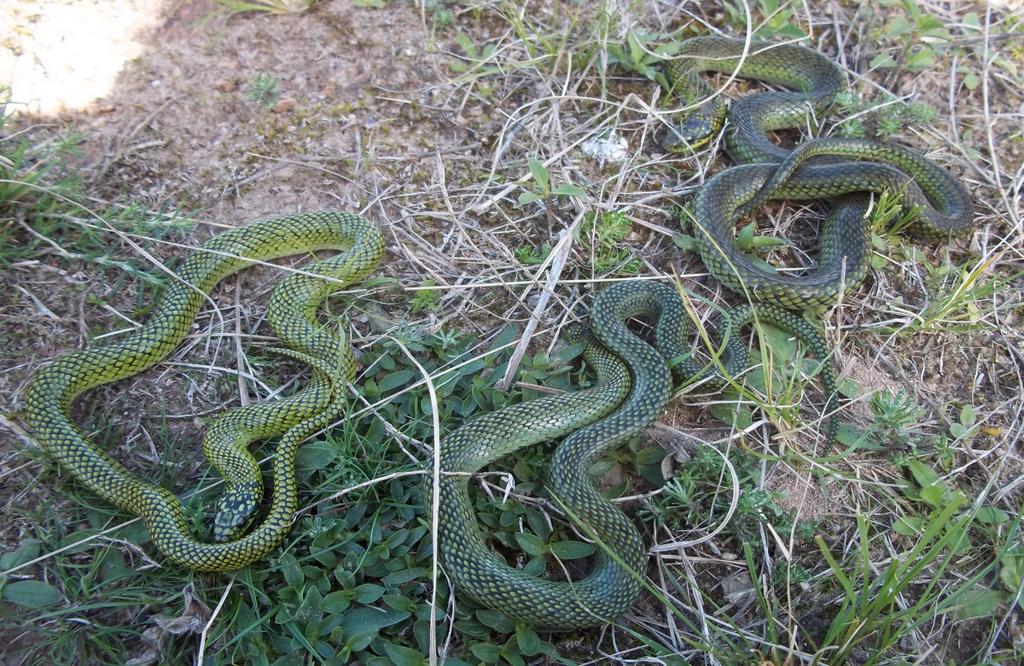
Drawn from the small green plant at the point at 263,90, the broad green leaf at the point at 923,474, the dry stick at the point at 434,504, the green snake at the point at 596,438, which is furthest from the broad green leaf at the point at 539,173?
the broad green leaf at the point at 923,474

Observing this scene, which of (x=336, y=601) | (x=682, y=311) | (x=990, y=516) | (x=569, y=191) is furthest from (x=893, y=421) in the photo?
(x=336, y=601)

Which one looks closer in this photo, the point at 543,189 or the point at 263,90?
the point at 543,189

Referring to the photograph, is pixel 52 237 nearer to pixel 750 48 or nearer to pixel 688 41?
pixel 688 41

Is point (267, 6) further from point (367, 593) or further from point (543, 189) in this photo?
point (367, 593)

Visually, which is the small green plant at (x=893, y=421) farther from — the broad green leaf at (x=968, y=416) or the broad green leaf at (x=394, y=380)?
the broad green leaf at (x=394, y=380)

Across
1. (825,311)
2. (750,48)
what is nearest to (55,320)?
(825,311)
